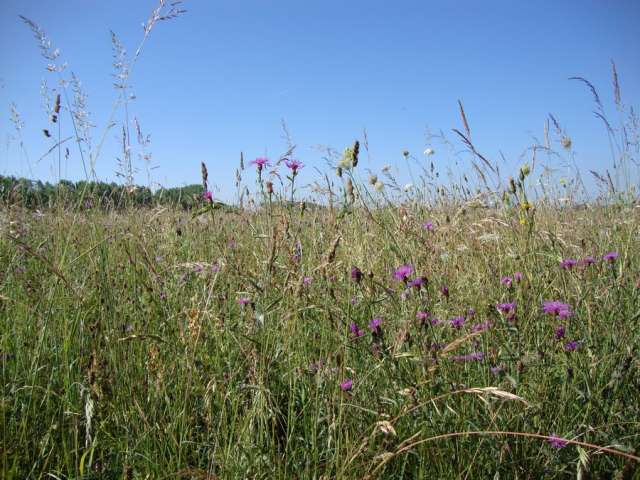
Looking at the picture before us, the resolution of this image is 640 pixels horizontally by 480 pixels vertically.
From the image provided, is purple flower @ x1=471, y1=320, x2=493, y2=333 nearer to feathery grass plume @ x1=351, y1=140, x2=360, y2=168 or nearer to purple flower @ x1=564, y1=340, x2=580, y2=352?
purple flower @ x1=564, y1=340, x2=580, y2=352

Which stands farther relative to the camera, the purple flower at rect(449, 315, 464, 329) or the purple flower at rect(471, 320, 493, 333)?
the purple flower at rect(449, 315, 464, 329)

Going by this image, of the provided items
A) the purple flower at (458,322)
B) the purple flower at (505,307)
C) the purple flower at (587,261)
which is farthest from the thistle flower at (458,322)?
the purple flower at (587,261)

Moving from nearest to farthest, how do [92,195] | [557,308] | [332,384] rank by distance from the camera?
[332,384] < [557,308] < [92,195]

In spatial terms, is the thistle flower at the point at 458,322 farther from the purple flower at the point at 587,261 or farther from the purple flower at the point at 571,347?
the purple flower at the point at 587,261

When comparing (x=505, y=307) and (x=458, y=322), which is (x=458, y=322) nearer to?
(x=458, y=322)

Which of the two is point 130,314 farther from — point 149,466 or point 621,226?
point 621,226

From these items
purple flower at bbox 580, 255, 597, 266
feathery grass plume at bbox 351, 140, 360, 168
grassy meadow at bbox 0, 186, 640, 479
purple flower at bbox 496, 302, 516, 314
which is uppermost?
feathery grass plume at bbox 351, 140, 360, 168

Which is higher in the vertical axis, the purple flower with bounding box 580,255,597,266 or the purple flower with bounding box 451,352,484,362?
the purple flower with bounding box 580,255,597,266

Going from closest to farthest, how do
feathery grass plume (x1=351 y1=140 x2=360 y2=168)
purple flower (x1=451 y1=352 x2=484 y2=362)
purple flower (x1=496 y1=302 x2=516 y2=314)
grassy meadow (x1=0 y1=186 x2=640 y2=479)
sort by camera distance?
grassy meadow (x1=0 y1=186 x2=640 y2=479) < purple flower (x1=451 y1=352 x2=484 y2=362) < purple flower (x1=496 y1=302 x2=516 y2=314) < feathery grass plume (x1=351 y1=140 x2=360 y2=168)

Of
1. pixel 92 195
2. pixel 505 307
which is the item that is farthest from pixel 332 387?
pixel 92 195

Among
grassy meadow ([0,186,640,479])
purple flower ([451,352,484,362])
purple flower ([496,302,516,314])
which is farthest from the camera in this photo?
purple flower ([496,302,516,314])

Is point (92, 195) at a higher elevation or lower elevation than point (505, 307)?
higher

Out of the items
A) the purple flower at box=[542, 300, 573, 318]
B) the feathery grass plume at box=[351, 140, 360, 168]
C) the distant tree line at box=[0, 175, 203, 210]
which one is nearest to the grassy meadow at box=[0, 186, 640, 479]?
the purple flower at box=[542, 300, 573, 318]

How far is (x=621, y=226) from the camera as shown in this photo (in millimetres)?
2764
